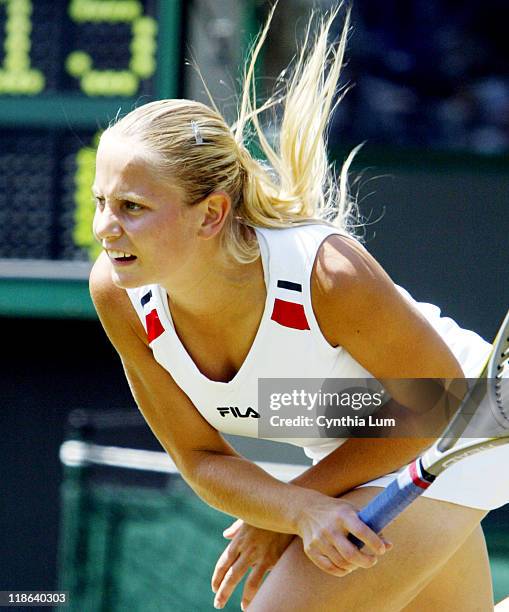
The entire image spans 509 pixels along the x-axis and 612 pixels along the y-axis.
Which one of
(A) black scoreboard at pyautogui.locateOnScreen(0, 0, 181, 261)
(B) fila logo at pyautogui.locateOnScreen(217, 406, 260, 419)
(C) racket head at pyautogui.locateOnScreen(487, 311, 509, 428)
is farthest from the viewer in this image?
(A) black scoreboard at pyautogui.locateOnScreen(0, 0, 181, 261)

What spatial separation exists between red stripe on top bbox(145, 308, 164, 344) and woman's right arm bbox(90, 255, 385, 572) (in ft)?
0.13

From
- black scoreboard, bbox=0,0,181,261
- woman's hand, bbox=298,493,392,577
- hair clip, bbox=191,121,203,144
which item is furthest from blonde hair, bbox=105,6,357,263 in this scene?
black scoreboard, bbox=0,0,181,261

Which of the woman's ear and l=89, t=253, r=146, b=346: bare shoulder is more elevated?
the woman's ear

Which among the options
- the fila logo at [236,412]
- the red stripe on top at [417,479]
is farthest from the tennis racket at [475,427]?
the fila logo at [236,412]

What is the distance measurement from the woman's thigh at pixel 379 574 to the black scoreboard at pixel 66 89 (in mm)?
1970

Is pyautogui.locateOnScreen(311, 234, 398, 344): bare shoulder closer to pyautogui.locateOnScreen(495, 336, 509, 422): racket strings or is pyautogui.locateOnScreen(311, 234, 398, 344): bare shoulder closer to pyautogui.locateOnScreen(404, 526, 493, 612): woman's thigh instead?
pyautogui.locateOnScreen(495, 336, 509, 422): racket strings

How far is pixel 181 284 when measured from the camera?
2.19 meters

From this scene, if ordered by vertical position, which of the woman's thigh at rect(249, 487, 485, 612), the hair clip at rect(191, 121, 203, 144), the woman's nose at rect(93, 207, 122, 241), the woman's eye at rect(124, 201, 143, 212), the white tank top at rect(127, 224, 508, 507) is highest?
the hair clip at rect(191, 121, 203, 144)

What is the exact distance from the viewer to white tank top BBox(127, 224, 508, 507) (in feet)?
7.18

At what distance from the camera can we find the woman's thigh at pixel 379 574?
2.19 meters

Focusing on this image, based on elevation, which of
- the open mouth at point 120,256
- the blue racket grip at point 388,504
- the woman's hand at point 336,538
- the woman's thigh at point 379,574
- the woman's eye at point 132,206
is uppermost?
the woman's eye at point 132,206

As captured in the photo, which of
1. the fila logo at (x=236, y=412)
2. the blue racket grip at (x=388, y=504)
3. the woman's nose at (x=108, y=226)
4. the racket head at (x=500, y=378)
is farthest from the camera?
the fila logo at (x=236, y=412)

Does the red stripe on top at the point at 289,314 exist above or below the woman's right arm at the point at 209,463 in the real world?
above

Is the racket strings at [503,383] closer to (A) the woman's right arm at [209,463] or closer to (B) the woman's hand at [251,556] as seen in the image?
(A) the woman's right arm at [209,463]
